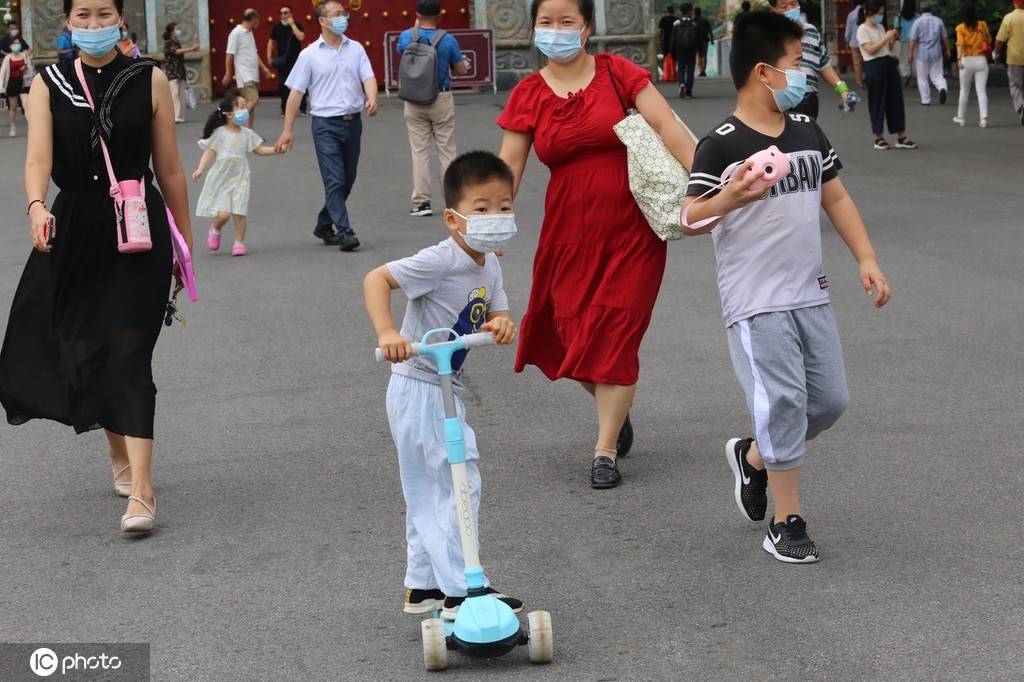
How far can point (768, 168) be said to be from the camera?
16.0ft

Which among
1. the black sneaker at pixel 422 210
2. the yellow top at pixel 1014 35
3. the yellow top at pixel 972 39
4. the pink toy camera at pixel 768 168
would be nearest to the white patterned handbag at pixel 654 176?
the pink toy camera at pixel 768 168

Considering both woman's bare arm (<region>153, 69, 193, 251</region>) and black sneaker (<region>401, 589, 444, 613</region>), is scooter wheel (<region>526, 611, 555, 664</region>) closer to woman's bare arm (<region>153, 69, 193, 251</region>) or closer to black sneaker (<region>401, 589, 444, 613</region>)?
black sneaker (<region>401, 589, 444, 613</region>)

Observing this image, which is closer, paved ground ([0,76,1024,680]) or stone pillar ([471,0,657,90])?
paved ground ([0,76,1024,680])

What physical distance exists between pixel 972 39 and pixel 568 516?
717 inches

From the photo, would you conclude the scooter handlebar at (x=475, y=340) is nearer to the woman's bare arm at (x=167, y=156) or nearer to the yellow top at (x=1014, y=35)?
the woman's bare arm at (x=167, y=156)

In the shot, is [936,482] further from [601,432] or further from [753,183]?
[753,183]

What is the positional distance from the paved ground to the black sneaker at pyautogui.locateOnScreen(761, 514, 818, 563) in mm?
57

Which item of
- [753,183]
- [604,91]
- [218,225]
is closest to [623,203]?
[604,91]

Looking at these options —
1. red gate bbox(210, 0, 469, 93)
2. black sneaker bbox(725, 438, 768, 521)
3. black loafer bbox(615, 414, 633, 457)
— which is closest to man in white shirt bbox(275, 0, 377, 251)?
black loafer bbox(615, 414, 633, 457)

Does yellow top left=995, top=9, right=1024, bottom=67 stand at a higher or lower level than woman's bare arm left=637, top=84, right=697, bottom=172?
higher

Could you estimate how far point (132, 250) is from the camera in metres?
5.91

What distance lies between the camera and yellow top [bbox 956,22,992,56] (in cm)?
2208

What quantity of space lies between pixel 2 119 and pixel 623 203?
25.6 m

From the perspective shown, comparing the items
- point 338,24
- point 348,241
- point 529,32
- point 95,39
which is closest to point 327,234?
point 348,241
